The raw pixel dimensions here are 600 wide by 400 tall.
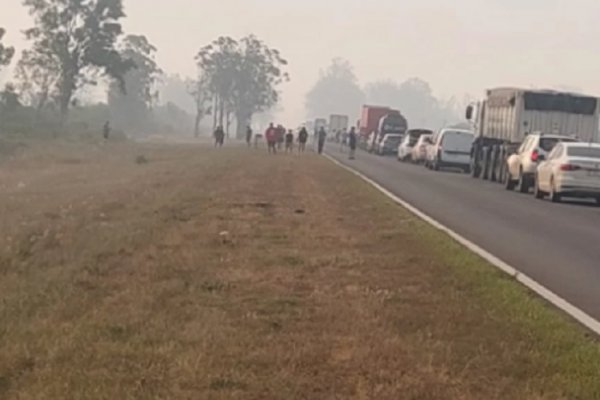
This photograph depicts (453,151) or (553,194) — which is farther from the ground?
(553,194)

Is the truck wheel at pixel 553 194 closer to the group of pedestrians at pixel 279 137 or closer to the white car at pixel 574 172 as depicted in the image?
the white car at pixel 574 172

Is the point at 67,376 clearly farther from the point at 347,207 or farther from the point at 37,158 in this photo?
the point at 37,158

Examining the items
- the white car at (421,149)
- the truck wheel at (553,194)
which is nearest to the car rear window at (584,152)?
the truck wheel at (553,194)

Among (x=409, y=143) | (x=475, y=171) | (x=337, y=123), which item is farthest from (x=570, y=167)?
(x=337, y=123)

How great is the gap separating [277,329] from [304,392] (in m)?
2.11

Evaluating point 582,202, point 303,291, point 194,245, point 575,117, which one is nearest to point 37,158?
point 575,117

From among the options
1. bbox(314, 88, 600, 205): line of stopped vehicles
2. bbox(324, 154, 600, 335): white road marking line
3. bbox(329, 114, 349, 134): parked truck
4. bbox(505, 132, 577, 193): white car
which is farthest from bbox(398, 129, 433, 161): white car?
bbox(329, 114, 349, 134): parked truck

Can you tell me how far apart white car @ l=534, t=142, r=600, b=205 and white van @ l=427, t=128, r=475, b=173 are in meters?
20.4

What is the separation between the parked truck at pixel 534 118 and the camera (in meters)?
42.4

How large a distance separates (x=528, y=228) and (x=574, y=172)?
981 cm

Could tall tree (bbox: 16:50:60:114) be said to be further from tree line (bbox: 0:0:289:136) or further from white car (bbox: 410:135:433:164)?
white car (bbox: 410:135:433:164)

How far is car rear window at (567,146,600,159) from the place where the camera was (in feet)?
104

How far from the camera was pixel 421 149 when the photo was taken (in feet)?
195

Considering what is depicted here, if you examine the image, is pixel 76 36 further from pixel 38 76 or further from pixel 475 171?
pixel 475 171
